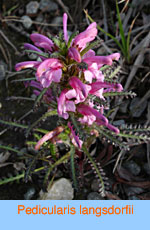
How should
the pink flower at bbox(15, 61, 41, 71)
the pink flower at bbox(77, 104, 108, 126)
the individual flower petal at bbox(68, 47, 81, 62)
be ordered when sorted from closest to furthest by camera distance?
the individual flower petal at bbox(68, 47, 81, 62) < the pink flower at bbox(15, 61, 41, 71) < the pink flower at bbox(77, 104, 108, 126)

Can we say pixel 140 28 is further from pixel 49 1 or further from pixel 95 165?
pixel 95 165

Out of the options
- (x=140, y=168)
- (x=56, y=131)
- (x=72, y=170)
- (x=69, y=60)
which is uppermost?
(x=69, y=60)

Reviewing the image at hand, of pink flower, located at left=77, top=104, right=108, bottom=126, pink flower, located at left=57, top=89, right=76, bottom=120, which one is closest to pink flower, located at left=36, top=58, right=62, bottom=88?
pink flower, located at left=57, top=89, right=76, bottom=120

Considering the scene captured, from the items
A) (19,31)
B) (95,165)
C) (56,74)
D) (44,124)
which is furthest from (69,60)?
(19,31)

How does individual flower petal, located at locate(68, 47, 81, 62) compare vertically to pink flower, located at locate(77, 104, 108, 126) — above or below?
above

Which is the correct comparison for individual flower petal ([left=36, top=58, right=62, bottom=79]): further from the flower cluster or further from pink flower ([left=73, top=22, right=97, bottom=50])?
pink flower ([left=73, top=22, right=97, bottom=50])

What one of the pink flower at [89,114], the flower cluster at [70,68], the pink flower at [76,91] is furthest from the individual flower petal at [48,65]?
the pink flower at [89,114]

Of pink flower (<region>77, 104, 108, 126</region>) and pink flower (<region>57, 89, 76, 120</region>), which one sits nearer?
pink flower (<region>57, 89, 76, 120</region>)

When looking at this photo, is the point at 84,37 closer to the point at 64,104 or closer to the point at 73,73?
the point at 73,73

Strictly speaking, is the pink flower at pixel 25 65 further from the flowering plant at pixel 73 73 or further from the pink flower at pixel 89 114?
the pink flower at pixel 89 114

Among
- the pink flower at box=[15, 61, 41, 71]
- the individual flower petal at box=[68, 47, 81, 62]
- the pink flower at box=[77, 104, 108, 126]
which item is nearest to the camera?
the individual flower petal at box=[68, 47, 81, 62]

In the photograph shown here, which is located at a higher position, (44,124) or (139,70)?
(139,70)
